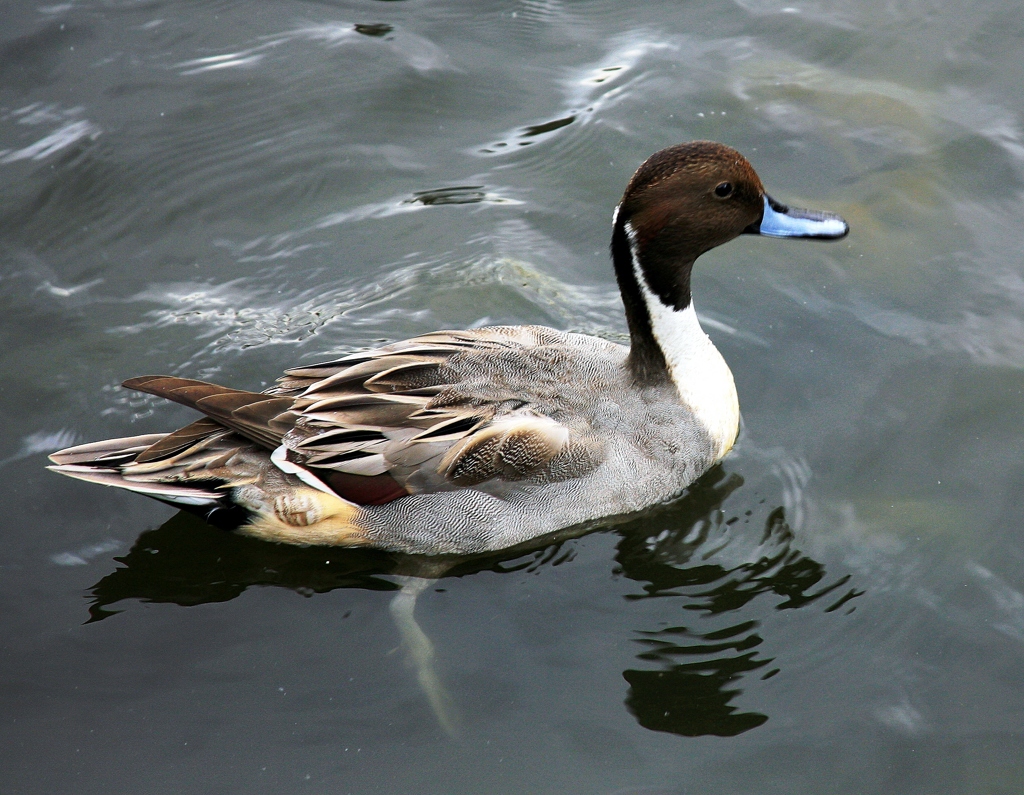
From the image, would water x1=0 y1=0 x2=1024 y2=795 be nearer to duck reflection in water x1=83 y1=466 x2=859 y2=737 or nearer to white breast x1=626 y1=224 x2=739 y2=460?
duck reflection in water x1=83 y1=466 x2=859 y2=737

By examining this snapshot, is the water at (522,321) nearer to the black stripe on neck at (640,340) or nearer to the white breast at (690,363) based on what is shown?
the white breast at (690,363)

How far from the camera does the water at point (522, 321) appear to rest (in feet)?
14.8

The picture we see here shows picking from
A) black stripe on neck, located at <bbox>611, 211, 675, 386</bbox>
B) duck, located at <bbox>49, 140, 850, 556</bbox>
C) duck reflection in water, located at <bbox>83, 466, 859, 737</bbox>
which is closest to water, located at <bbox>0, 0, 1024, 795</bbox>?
duck reflection in water, located at <bbox>83, 466, 859, 737</bbox>

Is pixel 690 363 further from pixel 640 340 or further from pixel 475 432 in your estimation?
pixel 475 432

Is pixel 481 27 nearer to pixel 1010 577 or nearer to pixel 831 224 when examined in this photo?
pixel 831 224

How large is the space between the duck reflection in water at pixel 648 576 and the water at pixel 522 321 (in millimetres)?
17

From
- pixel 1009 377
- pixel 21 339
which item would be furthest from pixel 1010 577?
pixel 21 339

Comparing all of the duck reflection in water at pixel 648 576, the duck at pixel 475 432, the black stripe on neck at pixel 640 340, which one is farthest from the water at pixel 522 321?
the black stripe on neck at pixel 640 340

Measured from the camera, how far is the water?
178 inches

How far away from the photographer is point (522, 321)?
21.5 feet

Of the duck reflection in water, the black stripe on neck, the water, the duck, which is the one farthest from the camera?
the black stripe on neck

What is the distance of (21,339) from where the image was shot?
6344mm

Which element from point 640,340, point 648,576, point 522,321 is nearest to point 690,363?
point 640,340

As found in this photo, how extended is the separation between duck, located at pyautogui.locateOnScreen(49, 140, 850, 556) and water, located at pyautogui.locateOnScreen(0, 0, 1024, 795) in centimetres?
25
